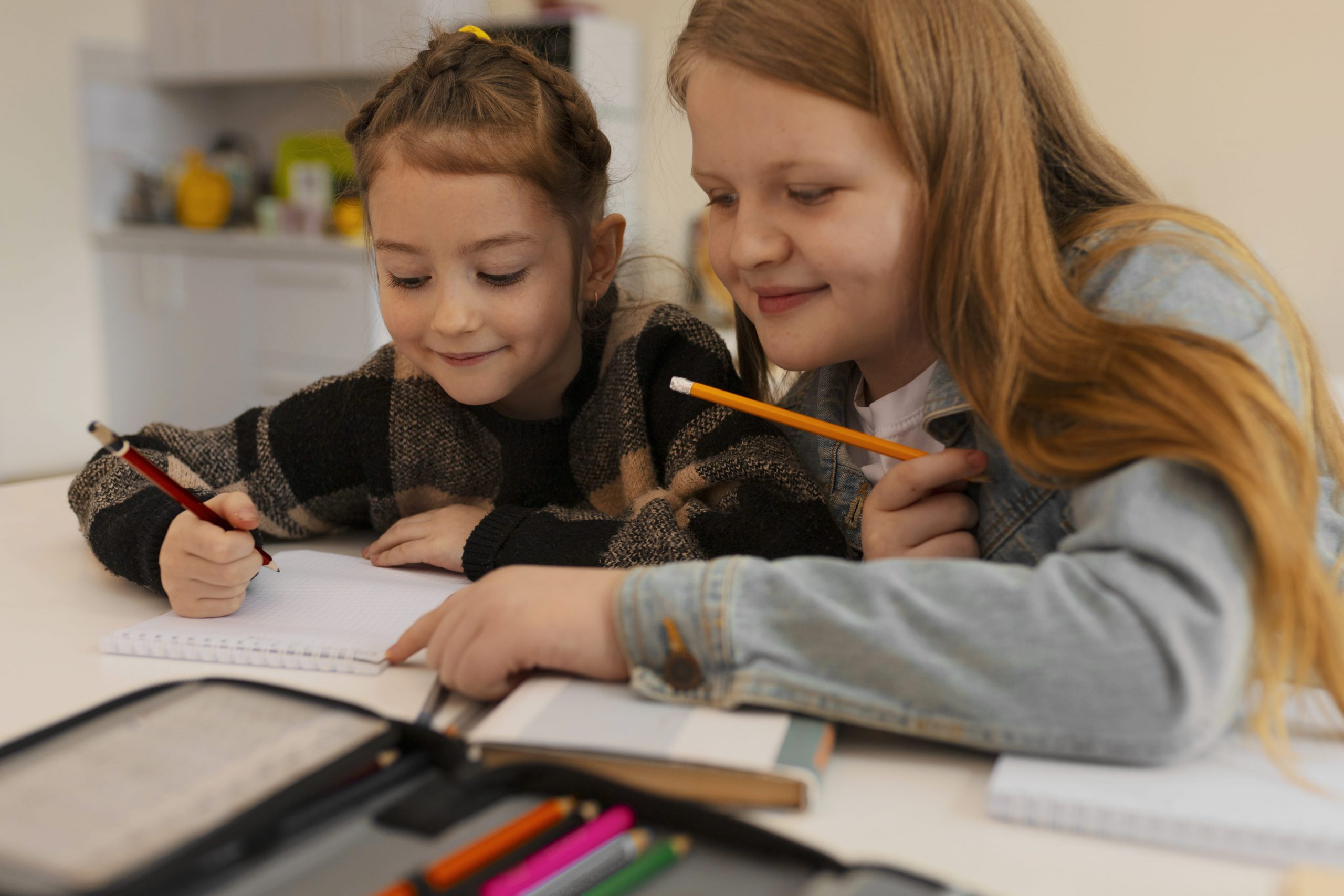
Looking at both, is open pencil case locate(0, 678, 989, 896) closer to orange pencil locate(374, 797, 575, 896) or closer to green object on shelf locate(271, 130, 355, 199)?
orange pencil locate(374, 797, 575, 896)

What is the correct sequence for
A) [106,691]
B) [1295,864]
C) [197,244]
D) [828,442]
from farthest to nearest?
[197,244] < [828,442] < [106,691] < [1295,864]

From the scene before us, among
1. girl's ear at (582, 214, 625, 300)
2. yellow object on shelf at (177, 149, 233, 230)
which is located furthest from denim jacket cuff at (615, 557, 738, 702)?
yellow object on shelf at (177, 149, 233, 230)

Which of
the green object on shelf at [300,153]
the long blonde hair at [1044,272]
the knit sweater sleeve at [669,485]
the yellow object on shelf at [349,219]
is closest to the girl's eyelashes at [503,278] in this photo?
the knit sweater sleeve at [669,485]

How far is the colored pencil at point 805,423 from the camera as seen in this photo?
73cm

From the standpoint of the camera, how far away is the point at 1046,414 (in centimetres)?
62

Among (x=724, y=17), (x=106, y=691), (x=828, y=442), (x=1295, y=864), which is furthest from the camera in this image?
(x=828, y=442)

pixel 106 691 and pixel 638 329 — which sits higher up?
pixel 638 329

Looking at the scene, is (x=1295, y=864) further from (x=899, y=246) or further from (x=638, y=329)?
(x=638, y=329)

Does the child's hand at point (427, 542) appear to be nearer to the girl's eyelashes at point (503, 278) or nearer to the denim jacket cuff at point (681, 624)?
the girl's eyelashes at point (503, 278)

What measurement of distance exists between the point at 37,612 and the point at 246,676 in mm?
216

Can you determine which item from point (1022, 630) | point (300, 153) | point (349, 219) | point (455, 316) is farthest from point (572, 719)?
point (300, 153)

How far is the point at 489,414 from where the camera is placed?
3.31ft

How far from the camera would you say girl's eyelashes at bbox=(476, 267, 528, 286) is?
898 millimetres

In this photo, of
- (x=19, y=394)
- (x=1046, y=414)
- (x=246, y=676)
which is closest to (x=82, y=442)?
(x=19, y=394)
